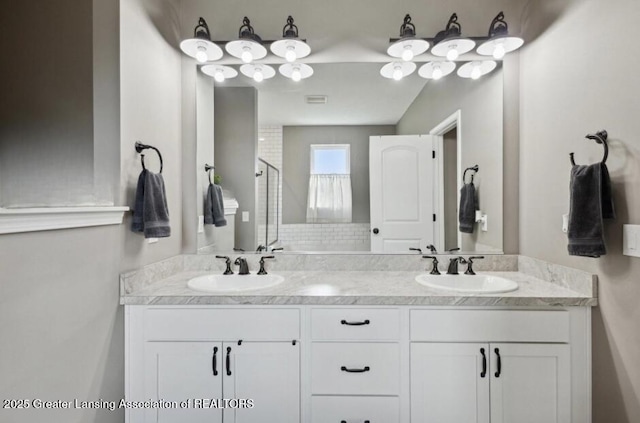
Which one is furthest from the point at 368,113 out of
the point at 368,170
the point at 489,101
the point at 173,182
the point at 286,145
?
the point at 173,182

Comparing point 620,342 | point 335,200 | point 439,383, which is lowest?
point 439,383

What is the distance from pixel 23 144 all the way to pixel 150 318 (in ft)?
Answer: 3.27

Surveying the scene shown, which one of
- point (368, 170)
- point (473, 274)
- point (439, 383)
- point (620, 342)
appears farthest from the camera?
point (368, 170)

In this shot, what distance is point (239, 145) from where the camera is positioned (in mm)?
2066

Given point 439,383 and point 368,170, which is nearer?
point 439,383

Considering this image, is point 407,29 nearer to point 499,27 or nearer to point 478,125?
point 499,27

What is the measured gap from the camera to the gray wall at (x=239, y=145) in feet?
6.72

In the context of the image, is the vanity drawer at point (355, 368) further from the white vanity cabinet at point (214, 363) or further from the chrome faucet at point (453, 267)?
the chrome faucet at point (453, 267)

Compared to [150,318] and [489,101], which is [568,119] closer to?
[489,101]

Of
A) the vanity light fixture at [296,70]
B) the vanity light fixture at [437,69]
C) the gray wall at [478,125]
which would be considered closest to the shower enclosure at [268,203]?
the vanity light fixture at [296,70]

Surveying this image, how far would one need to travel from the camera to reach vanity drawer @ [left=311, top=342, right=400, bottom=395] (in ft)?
4.61

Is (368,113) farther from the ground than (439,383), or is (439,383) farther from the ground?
(368,113)

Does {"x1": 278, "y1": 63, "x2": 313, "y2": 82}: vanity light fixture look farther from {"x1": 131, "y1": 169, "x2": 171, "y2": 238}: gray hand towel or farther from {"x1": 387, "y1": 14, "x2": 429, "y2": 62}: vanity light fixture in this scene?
{"x1": 131, "y1": 169, "x2": 171, "y2": 238}: gray hand towel

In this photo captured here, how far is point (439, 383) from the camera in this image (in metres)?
1.40
